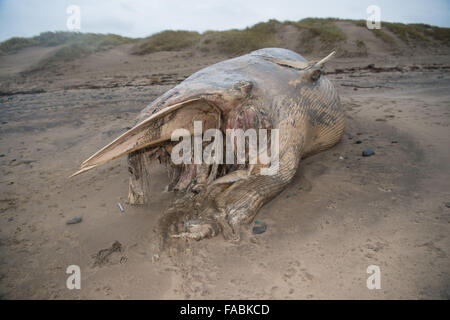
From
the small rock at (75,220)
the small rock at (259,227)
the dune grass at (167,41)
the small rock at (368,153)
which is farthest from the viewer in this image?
the dune grass at (167,41)

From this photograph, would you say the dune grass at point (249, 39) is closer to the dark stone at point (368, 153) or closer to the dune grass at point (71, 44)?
the dune grass at point (71, 44)

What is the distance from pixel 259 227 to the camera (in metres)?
2.34

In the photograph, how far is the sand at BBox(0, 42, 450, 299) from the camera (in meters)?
1.85

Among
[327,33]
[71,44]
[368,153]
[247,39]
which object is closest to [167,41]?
[247,39]

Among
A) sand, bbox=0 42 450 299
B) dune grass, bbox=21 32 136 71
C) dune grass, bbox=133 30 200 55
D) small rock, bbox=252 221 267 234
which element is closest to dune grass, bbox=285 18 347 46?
dune grass, bbox=133 30 200 55

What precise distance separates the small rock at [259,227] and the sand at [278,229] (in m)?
0.04

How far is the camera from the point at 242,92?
2.28 meters

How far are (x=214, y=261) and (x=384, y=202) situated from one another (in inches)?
63.0

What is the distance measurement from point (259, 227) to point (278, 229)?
0.15 m

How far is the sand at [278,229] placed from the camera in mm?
1852

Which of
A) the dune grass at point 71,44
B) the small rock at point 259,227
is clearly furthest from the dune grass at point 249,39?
the small rock at point 259,227
